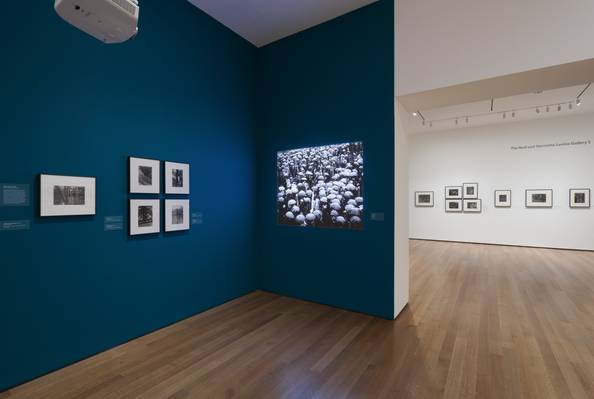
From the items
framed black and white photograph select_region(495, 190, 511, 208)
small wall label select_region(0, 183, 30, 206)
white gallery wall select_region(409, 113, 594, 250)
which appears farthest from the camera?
framed black and white photograph select_region(495, 190, 511, 208)

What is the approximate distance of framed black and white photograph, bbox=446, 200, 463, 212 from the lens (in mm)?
10539

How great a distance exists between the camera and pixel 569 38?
2.99 meters

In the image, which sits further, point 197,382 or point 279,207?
point 279,207

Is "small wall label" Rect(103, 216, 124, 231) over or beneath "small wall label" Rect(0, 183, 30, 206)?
beneath

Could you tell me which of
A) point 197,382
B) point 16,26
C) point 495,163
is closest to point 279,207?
point 197,382

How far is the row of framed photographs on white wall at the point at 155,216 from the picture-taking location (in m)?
3.42

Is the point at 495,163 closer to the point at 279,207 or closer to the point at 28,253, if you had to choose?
the point at 279,207

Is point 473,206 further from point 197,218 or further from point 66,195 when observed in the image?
point 66,195

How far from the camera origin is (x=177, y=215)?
3914 mm

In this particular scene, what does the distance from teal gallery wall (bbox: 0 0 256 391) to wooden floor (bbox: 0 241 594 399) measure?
38 centimetres

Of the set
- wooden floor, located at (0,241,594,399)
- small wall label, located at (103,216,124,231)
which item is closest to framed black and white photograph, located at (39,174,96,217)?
small wall label, located at (103,216,124,231)

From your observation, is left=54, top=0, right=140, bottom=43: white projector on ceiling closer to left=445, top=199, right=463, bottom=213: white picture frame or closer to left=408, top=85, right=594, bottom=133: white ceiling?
left=408, top=85, right=594, bottom=133: white ceiling

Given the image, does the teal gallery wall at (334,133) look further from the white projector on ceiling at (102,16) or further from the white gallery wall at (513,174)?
the white gallery wall at (513,174)

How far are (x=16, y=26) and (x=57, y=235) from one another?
1.92m
